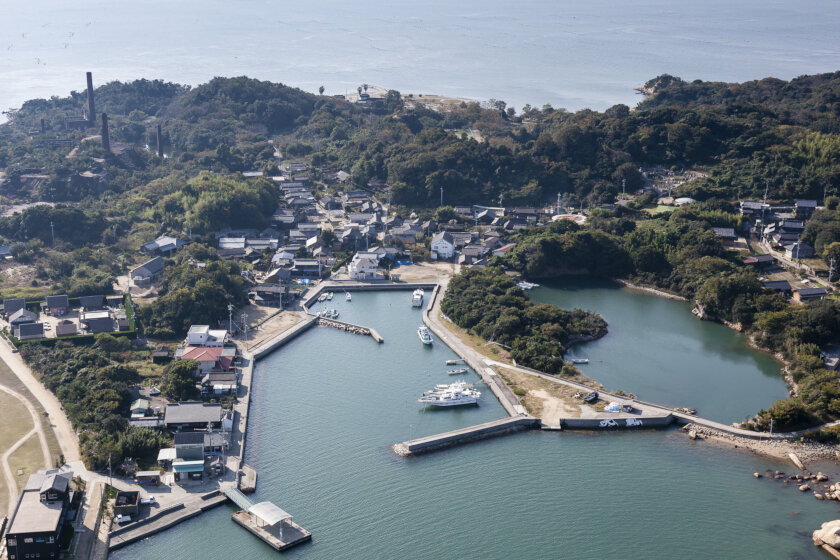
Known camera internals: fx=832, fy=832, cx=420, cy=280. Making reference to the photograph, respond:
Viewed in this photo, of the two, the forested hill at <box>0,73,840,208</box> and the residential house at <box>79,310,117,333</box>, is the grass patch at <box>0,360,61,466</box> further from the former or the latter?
the forested hill at <box>0,73,840,208</box>

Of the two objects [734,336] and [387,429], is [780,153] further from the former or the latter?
[387,429]

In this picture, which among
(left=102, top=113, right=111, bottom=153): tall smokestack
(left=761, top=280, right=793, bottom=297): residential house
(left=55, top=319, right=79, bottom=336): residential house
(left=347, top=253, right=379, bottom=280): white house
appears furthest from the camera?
(left=102, top=113, right=111, bottom=153): tall smokestack

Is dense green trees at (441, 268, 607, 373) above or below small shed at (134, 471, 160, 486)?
above

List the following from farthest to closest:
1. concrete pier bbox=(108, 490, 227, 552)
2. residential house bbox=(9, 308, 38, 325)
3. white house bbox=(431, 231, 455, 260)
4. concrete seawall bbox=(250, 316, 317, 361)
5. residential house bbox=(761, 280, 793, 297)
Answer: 1. white house bbox=(431, 231, 455, 260)
2. residential house bbox=(761, 280, 793, 297)
3. residential house bbox=(9, 308, 38, 325)
4. concrete seawall bbox=(250, 316, 317, 361)
5. concrete pier bbox=(108, 490, 227, 552)

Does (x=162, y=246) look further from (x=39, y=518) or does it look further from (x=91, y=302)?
(x=39, y=518)

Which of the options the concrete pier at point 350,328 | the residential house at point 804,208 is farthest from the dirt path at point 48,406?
the residential house at point 804,208

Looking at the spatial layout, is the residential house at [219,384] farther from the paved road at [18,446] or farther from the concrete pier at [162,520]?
the concrete pier at [162,520]

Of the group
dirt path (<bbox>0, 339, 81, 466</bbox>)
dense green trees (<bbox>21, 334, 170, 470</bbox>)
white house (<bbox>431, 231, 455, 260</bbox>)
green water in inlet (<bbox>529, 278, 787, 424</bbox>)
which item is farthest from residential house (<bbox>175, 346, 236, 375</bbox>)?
white house (<bbox>431, 231, 455, 260</bbox>)
